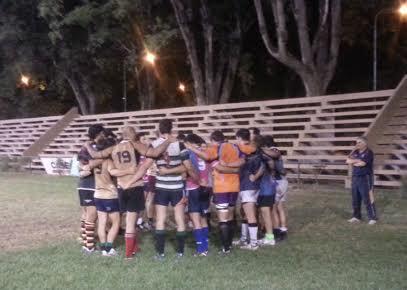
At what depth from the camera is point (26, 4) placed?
29047mm

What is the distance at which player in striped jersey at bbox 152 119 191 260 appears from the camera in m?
7.57

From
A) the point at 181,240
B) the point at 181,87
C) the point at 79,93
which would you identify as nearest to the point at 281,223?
the point at 181,240

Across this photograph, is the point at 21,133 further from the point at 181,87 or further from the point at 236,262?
the point at 236,262

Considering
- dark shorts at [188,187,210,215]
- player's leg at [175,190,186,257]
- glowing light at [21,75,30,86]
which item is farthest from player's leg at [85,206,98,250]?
glowing light at [21,75,30,86]

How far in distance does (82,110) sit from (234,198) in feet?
77.7

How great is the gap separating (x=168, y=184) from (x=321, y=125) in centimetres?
→ 1075

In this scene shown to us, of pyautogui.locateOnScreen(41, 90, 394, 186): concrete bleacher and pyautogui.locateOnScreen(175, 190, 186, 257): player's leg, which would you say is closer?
pyautogui.locateOnScreen(175, 190, 186, 257): player's leg

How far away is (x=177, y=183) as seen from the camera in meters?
7.64

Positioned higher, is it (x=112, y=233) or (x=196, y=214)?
(x=196, y=214)

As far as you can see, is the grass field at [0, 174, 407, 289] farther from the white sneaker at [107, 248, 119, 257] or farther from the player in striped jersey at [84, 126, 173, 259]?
the player in striped jersey at [84, 126, 173, 259]

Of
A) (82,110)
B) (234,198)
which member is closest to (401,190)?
(234,198)

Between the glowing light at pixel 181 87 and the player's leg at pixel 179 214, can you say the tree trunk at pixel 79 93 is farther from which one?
the player's leg at pixel 179 214

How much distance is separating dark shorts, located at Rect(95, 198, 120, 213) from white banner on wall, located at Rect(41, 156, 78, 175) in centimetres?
1401

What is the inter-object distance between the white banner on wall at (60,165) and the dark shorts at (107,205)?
552 inches
